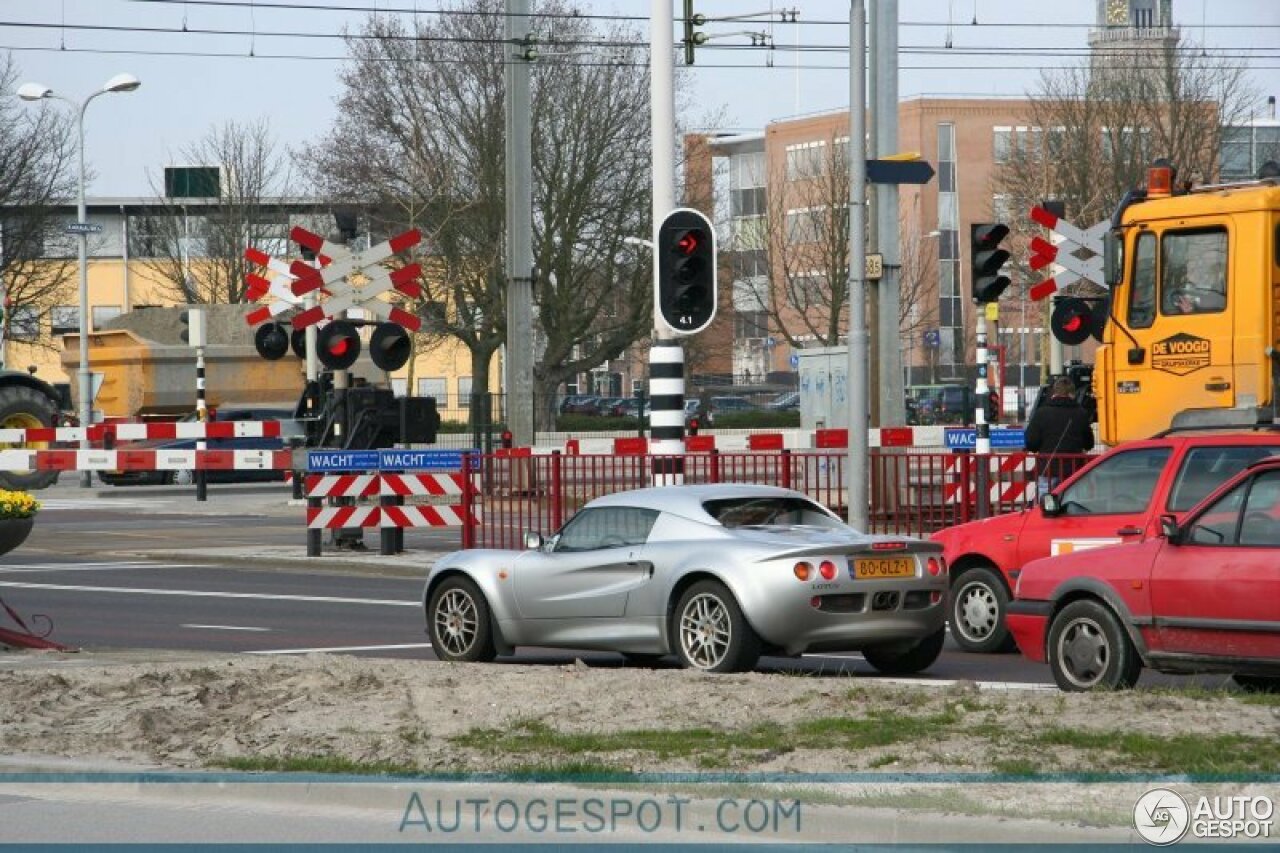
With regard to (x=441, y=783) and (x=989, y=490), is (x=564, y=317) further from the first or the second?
(x=441, y=783)

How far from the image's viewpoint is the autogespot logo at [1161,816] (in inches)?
307

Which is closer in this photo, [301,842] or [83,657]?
[301,842]

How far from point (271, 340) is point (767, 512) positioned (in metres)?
22.4

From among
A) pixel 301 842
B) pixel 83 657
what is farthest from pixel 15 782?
pixel 83 657

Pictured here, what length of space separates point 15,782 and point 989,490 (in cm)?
1420

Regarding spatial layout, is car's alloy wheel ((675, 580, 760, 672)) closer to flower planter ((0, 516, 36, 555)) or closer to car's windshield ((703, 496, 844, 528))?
car's windshield ((703, 496, 844, 528))

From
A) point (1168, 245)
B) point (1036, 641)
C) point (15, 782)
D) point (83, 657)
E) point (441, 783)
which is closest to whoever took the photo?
point (441, 783)

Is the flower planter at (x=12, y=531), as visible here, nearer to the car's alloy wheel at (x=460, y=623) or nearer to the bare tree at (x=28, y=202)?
the car's alloy wheel at (x=460, y=623)

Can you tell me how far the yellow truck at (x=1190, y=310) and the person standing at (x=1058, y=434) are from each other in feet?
7.45

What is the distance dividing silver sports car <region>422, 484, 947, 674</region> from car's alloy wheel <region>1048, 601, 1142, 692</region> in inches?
63.0

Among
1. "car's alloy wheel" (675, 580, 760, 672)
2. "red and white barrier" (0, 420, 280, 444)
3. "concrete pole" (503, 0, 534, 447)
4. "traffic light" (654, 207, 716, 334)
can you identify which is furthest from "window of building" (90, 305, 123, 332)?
"car's alloy wheel" (675, 580, 760, 672)

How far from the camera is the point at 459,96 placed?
54688 mm

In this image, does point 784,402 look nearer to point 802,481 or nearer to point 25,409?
point 25,409

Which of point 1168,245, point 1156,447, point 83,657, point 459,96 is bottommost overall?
point 83,657
